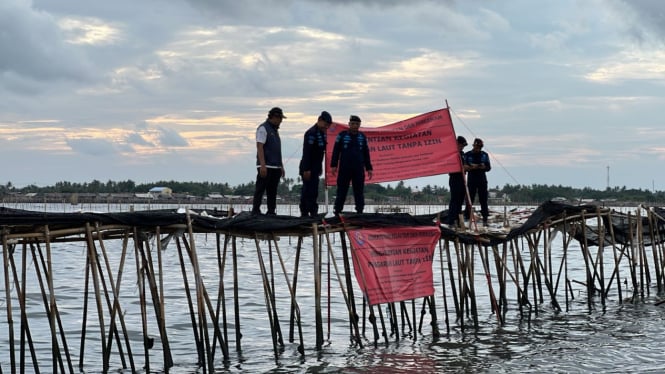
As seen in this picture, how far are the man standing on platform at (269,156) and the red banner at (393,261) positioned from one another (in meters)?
1.73

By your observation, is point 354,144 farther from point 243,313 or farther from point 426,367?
point 243,313

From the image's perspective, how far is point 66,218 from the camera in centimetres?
1216

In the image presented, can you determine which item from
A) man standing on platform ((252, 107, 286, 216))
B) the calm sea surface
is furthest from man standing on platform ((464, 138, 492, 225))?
man standing on platform ((252, 107, 286, 216))

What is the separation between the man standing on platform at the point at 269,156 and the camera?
15562 millimetres

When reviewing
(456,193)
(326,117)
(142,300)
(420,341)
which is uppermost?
(326,117)

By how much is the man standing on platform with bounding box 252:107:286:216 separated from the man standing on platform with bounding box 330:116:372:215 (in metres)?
1.35

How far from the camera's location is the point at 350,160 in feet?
55.3

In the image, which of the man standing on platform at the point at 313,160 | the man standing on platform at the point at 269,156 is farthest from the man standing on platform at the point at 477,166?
the man standing on platform at the point at 269,156

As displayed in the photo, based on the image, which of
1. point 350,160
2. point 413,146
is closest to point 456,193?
point 413,146

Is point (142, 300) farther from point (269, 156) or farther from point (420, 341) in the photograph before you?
point (420, 341)

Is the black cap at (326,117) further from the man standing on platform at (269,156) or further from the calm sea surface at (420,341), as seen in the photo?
the calm sea surface at (420,341)

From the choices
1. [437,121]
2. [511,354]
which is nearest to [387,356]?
[511,354]

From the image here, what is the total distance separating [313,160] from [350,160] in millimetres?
712

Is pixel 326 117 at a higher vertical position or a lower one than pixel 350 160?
higher
